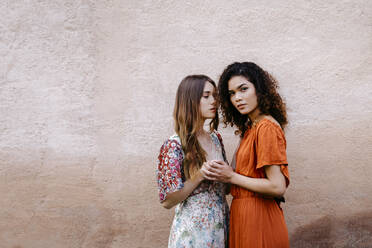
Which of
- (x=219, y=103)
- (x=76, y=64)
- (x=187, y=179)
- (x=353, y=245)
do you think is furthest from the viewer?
(x=76, y=64)

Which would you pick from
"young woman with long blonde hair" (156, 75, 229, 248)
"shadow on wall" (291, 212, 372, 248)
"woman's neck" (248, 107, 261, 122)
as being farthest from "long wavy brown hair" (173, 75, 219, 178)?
"shadow on wall" (291, 212, 372, 248)

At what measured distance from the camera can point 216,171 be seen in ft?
6.64

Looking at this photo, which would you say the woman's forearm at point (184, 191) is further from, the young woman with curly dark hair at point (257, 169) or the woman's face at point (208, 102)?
the woman's face at point (208, 102)

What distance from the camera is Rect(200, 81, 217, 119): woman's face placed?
2246 mm

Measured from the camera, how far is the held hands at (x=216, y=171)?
2.03 metres

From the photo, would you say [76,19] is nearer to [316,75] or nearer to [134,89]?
[134,89]

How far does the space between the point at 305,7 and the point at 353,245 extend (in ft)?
8.27

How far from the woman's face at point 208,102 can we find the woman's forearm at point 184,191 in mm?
450

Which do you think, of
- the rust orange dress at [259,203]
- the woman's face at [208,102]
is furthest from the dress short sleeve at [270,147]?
the woman's face at [208,102]

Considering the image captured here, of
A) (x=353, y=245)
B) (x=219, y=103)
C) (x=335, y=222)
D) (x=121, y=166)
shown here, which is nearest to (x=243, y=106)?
(x=219, y=103)

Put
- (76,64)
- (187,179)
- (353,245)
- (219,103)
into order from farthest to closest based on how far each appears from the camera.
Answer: (76,64), (353,245), (219,103), (187,179)

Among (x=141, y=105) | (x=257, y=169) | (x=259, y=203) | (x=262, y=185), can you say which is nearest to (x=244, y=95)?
(x=257, y=169)

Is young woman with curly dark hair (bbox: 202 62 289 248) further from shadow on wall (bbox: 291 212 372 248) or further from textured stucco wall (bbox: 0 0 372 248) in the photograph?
shadow on wall (bbox: 291 212 372 248)

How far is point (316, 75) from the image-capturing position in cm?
324
